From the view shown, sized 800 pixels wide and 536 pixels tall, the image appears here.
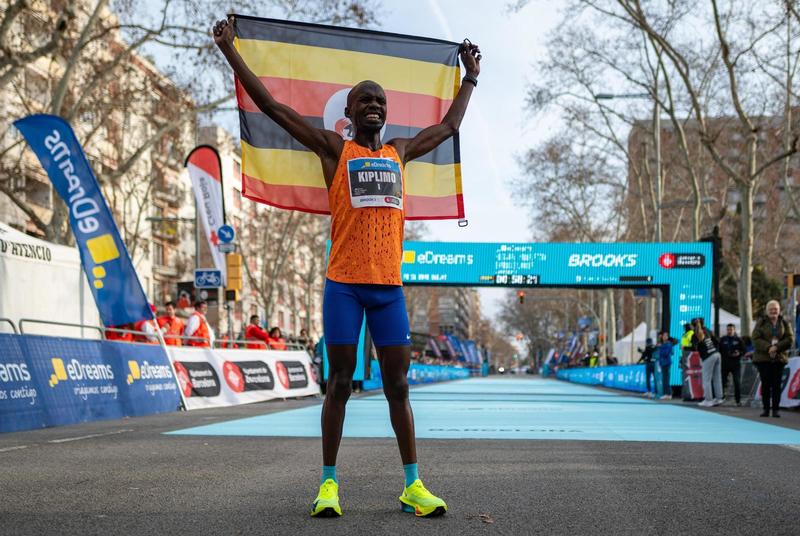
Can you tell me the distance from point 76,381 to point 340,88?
7418 millimetres

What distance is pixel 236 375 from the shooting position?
61.3ft

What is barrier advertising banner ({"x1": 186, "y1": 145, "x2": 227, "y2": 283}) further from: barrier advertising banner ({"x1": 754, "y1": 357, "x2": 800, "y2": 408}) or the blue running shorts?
the blue running shorts

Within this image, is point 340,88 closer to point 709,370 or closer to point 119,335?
point 119,335

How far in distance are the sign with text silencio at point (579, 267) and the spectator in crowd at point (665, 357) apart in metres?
6.15

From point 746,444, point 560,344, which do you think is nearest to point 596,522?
point 746,444

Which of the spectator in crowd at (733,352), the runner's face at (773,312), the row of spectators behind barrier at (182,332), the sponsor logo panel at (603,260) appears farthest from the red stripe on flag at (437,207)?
the sponsor logo panel at (603,260)

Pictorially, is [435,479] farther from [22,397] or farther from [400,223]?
[22,397]

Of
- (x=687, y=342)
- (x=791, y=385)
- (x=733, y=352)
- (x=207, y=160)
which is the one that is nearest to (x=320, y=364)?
(x=207, y=160)

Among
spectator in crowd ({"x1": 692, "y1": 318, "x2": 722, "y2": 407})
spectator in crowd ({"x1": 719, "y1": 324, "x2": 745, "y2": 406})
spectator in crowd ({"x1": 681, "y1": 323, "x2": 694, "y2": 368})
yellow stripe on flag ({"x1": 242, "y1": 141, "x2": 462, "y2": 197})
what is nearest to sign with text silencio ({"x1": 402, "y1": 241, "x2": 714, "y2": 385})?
spectator in crowd ({"x1": 681, "y1": 323, "x2": 694, "y2": 368})

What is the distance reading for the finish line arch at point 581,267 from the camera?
30.7 m

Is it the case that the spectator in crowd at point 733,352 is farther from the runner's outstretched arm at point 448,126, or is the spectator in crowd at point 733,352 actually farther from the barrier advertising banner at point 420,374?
the runner's outstretched arm at point 448,126

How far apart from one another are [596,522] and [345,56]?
125 inches

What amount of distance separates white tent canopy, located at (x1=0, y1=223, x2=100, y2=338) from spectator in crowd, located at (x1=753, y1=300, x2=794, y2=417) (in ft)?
35.3

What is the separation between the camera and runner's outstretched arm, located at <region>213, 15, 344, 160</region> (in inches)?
189
